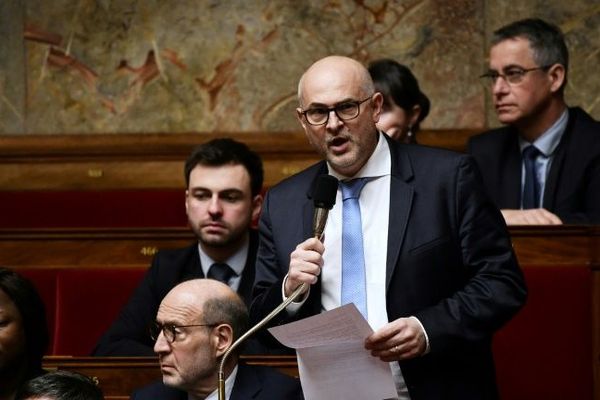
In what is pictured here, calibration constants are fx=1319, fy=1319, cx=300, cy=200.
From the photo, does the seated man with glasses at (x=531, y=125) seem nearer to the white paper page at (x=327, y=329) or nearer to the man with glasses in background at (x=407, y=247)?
the man with glasses in background at (x=407, y=247)

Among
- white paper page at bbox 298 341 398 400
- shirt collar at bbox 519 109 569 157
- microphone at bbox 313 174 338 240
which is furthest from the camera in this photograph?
shirt collar at bbox 519 109 569 157

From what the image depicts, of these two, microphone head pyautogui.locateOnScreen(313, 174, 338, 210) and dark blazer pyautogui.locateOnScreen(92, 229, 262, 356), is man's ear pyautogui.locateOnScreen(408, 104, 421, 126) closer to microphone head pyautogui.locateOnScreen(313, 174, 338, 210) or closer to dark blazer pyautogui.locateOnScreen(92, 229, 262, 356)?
dark blazer pyautogui.locateOnScreen(92, 229, 262, 356)

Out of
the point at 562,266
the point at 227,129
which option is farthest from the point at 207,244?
the point at 227,129

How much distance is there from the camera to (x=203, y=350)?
192 centimetres

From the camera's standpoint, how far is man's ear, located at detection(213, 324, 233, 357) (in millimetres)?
1935

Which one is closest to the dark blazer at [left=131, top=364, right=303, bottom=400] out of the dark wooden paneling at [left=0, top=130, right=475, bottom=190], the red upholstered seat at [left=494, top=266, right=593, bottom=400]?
the red upholstered seat at [left=494, top=266, right=593, bottom=400]

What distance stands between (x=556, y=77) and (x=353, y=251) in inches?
41.0

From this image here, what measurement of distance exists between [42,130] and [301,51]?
0.73 meters

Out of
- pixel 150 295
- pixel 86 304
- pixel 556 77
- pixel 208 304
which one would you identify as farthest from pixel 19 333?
pixel 556 77

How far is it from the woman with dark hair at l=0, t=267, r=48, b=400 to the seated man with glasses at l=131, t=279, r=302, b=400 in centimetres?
19

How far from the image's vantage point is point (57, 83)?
359cm

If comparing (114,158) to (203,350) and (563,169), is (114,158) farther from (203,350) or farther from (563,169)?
(203,350)

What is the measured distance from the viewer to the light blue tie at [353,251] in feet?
5.88

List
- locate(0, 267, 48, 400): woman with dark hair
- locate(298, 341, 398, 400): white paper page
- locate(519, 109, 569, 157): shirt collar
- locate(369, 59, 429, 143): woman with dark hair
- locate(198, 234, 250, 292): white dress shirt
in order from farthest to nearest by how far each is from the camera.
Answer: locate(519, 109, 569, 157): shirt collar < locate(369, 59, 429, 143): woman with dark hair < locate(198, 234, 250, 292): white dress shirt < locate(0, 267, 48, 400): woman with dark hair < locate(298, 341, 398, 400): white paper page
